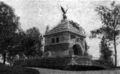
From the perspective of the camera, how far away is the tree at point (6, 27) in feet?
113

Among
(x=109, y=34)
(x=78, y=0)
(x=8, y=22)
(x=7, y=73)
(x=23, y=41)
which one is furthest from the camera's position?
(x=23, y=41)

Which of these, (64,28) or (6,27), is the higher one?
(6,27)

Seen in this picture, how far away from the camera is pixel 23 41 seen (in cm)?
4738

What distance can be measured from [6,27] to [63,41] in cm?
1473

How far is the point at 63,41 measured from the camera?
3042 cm

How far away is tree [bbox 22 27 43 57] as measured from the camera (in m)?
47.5

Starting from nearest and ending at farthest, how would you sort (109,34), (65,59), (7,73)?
(7,73)
(65,59)
(109,34)

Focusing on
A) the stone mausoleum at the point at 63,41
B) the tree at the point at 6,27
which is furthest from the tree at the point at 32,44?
the stone mausoleum at the point at 63,41

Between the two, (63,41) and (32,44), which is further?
(32,44)

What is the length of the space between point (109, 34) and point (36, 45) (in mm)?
26438

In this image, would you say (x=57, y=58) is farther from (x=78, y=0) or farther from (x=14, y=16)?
(x=14, y=16)

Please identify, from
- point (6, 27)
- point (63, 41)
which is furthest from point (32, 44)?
point (63, 41)

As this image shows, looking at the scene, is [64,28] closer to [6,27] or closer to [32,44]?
[6,27]

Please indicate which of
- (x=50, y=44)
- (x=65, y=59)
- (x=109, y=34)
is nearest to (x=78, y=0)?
(x=65, y=59)
